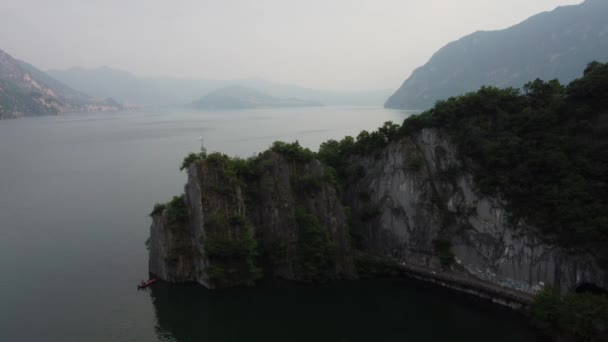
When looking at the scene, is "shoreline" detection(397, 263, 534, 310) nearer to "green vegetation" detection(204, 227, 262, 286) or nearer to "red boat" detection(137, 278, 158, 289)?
"green vegetation" detection(204, 227, 262, 286)

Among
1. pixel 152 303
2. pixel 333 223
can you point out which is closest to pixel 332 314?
pixel 333 223

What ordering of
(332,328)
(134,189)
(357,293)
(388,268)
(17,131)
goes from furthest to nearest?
(17,131) < (134,189) < (388,268) < (357,293) < (332,328)

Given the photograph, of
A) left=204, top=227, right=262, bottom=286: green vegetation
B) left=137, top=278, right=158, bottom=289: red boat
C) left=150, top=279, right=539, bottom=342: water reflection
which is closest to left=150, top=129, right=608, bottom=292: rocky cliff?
left=204, top=227, right=262, bottom=286: green vegetation

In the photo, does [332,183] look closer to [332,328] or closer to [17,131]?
[332,328]

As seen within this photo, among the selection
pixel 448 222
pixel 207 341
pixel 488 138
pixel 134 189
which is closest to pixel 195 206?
pixel 207 341

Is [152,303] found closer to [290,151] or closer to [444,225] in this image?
[290,151]

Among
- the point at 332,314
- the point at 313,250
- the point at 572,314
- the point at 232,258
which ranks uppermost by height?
the point at 313,250
